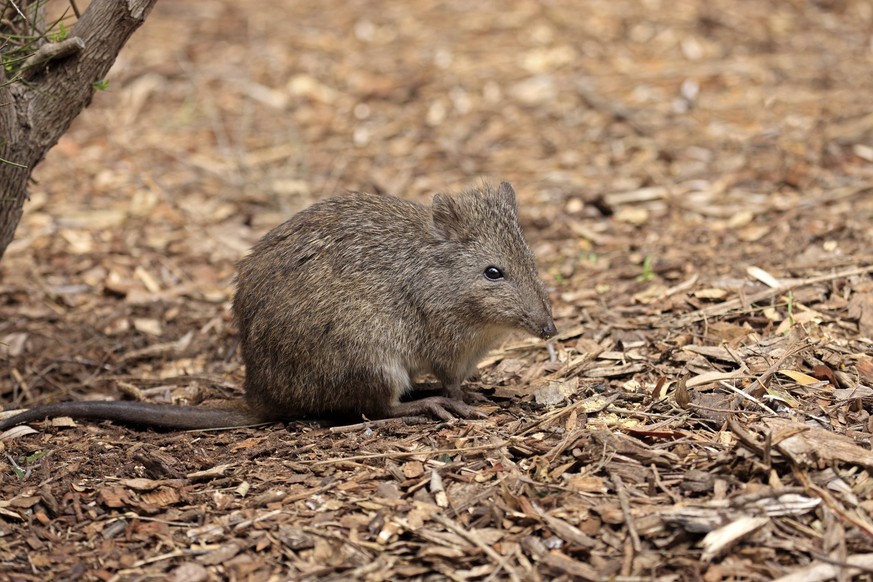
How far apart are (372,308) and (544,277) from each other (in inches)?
94.5

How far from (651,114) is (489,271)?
5.26 m

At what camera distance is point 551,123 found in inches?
416

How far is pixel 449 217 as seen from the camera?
5992mm

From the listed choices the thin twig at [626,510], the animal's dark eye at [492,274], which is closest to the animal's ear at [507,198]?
the animal's dark eye at [492,274]

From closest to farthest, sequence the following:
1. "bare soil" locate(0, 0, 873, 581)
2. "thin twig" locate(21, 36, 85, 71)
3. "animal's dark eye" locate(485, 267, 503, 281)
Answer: "bare soil" locate(0, 0, 873, 581) < "thin twig" locate(21, 36, 85, 71) < "animal's dark eye" locate(485, 267, 503, 281)

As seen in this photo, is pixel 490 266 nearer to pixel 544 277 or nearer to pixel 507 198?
pixel 507 198

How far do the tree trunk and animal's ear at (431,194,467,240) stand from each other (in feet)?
6.57

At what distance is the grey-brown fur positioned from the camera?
18.9 ft

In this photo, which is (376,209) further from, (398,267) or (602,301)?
(602,301)

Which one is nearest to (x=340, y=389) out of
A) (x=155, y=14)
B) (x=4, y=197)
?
(x=4, y=197)

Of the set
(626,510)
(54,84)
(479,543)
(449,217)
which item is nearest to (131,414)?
(54,84)

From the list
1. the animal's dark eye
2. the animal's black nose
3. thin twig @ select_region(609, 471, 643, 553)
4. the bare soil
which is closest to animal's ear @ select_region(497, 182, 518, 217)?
the animal's dark eye

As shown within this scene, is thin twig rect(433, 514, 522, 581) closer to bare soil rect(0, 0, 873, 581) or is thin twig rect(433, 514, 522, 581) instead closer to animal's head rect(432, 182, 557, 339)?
bare soil rect(0, 0, 873, 581)

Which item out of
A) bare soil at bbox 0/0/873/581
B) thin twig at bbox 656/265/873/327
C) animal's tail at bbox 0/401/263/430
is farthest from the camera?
thin twig at bbox 656/265/873/327
